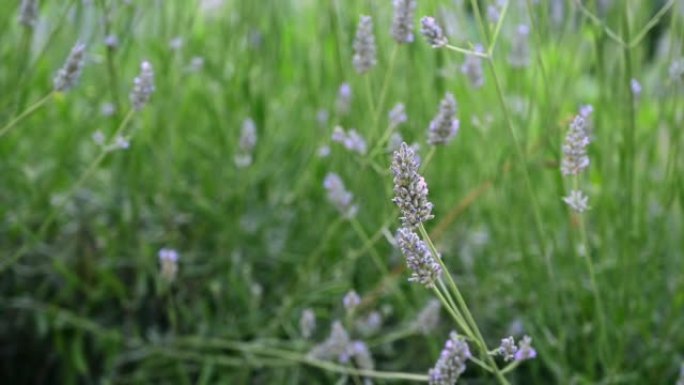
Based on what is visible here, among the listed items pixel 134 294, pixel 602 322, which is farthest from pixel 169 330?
pixel 602 322

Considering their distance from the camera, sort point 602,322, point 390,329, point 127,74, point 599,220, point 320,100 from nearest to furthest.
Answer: point 602,322, point 599,220, point 390,329, point 320,100, point 127,74

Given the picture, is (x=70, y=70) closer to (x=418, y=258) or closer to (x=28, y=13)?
(x=28, y=13)

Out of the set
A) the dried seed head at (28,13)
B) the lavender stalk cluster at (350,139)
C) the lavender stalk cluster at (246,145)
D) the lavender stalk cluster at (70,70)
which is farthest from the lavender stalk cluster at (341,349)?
the dried seed head at (28,13)

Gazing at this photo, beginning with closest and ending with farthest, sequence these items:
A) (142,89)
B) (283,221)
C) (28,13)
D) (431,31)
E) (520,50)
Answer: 1. (431,31)
2. (142,89)
3. (28,13)
4. (520,50)
5. (283,221)

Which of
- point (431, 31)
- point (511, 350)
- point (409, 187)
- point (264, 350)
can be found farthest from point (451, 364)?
point (264, 350)

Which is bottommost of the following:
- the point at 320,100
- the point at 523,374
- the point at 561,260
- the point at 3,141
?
the point at 523,374

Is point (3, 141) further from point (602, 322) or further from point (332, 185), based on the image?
point (602, 322)

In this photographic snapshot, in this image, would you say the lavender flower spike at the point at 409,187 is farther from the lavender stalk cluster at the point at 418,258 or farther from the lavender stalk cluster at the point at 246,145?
the lavender stalk cluster at the point at 246,145
